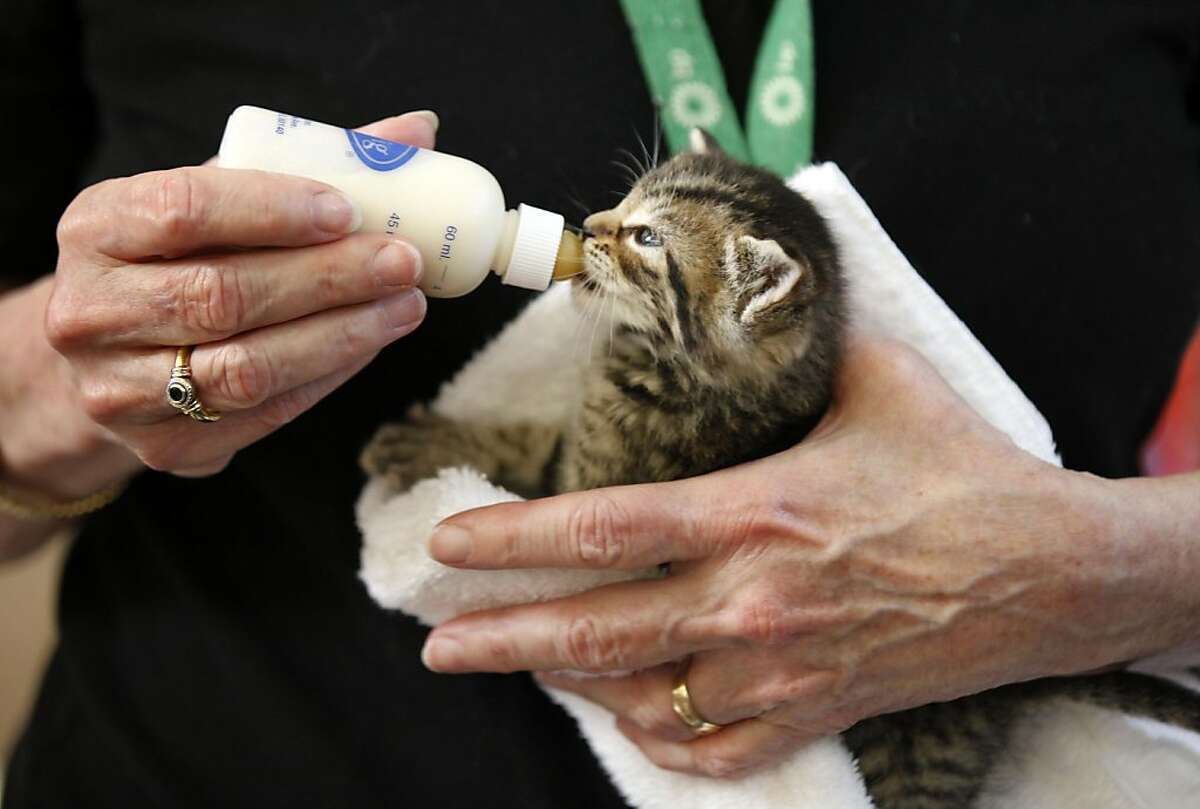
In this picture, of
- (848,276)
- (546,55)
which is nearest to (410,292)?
(546,55)

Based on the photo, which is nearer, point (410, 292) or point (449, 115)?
point (410, 292)

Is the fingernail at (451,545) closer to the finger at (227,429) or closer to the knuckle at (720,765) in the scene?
the finger at (227,429)

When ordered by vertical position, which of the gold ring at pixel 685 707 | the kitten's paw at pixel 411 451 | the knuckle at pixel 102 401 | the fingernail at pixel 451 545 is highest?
the knuckle at pixel 102 401

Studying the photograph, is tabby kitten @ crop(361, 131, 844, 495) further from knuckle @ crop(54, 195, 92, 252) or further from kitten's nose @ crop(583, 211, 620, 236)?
knuckle @ crop(54, 195, 92, 252)

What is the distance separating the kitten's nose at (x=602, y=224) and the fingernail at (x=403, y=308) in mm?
256

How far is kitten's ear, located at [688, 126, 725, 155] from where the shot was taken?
3.30 feet

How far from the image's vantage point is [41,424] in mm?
990

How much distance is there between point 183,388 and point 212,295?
0.10 m

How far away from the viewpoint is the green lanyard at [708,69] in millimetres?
974

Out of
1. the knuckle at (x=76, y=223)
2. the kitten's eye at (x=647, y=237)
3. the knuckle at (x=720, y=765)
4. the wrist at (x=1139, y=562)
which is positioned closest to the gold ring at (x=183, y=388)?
the knuckle at (x=76, y=223)

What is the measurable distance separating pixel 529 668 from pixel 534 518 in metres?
0.18

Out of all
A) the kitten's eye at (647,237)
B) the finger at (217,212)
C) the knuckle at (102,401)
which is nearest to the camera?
the finger at (217,212)

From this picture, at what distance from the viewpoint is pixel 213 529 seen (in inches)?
44.7

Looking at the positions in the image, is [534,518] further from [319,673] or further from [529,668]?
[319,673]
